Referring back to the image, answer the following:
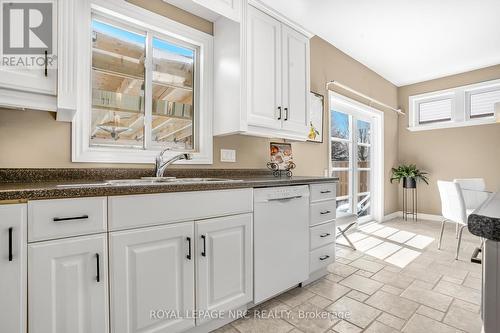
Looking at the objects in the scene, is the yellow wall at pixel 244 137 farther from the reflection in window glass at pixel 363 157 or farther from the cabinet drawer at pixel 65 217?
the cabinet drawer at pixel 65 217

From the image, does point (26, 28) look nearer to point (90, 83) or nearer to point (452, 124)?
point (90, 83)

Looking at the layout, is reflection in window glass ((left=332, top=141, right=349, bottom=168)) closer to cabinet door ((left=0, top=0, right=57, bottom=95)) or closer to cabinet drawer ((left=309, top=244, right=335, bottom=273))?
cabinet drawer ((left=309, top=244, right=335, bottom=273))

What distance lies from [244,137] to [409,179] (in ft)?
12.1

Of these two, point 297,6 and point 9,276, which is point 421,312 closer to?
point 9,276

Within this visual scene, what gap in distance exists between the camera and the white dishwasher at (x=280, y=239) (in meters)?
1.71

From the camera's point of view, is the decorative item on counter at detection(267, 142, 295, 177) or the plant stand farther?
→ the plant stand

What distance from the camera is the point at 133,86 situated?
192 cm

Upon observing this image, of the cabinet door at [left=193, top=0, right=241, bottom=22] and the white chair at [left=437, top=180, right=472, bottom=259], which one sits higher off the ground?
the cabinet door at [left=193, top=0, right=241, bottom=22]

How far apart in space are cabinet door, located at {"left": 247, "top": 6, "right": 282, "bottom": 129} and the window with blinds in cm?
414

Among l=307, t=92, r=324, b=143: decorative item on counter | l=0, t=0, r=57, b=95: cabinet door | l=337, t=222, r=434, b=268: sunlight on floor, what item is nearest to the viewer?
l=0, t=0, r=57, b=95: cabinet door

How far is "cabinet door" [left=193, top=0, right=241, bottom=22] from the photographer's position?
1.81 m

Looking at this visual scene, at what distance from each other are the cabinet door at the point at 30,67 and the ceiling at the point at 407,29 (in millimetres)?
1949

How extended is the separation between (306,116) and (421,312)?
1.85m

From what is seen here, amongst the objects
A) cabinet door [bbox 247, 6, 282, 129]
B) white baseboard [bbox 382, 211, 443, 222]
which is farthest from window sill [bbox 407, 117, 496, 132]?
cabinet door [bbox 247, 6, 282, 129]
